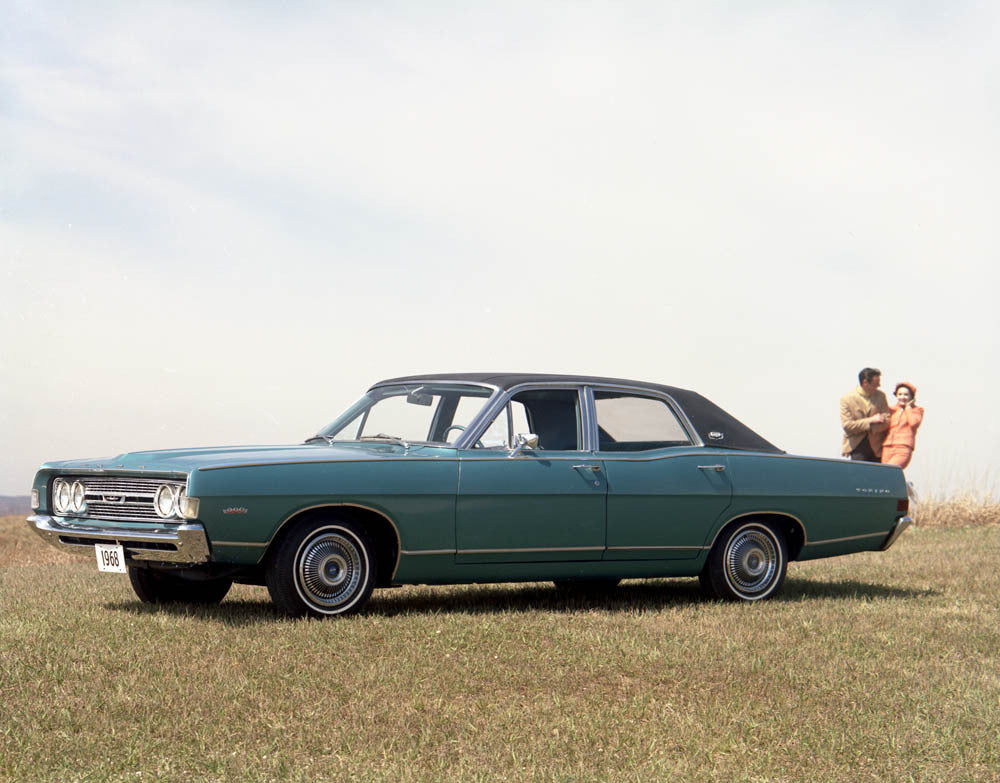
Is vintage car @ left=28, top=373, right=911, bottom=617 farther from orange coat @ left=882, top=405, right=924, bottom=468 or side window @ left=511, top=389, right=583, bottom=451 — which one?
orange coat @ left=882, top=405, right=924, bottom=468

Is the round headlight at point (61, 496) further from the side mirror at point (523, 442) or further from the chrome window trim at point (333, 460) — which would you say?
the side mirror at point (523, 442)

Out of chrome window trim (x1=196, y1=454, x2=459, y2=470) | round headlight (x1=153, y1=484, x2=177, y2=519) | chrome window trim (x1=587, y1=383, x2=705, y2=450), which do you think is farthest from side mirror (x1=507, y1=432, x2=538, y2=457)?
round headlight (x1=153, y1=484, x2=177, y2=519)

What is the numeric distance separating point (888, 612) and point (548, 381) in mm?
2987

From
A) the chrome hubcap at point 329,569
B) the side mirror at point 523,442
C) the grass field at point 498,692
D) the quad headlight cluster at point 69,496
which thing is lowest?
the grass field at point 498,692

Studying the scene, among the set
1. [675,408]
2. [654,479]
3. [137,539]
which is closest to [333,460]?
[137,539]

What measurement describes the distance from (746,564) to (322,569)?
3.56m

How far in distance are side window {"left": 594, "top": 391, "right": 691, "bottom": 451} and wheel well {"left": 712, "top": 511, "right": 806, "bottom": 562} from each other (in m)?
0.87

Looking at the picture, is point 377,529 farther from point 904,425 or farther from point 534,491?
point 904,425

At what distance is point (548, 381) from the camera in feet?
30.5

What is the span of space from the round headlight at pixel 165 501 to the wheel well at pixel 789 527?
4414 mm

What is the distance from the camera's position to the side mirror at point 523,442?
28.2ft

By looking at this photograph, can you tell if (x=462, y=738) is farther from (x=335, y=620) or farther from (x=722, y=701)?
(x=335, y=620)

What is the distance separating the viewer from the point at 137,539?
8.02 meters

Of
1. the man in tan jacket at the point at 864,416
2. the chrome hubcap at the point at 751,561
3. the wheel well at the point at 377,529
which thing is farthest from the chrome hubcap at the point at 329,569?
the man in tan jacket at the point at 864,416
